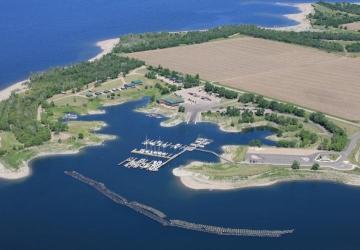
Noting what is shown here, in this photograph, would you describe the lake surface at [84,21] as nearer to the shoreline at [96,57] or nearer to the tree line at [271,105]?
the shoreline at [96,57]

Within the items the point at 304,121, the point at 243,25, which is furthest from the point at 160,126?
the point at 243,25

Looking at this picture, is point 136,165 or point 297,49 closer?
point 136,165

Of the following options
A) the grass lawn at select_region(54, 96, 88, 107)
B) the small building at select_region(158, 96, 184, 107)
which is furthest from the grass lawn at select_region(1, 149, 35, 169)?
the small building at select_region(158, 96, 184, 107)

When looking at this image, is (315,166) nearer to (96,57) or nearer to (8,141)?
(8,141)

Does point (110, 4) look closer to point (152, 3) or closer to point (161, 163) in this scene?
point (152, 3)

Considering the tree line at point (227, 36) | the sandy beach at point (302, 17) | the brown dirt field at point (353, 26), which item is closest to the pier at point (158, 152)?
the tree line at point (227, 36)

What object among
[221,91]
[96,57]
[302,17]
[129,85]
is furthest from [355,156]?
[302,17]
